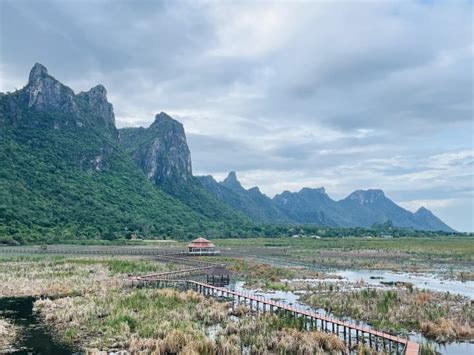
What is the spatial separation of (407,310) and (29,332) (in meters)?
23.5

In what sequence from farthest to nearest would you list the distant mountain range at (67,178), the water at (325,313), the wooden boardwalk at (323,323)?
the distant mountain range at (67,178) → the water at (325,313) → the wooden boardwalk at (323,323)

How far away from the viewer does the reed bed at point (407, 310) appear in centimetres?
2540

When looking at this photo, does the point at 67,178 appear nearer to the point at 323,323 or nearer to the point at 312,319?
the point at 312,319

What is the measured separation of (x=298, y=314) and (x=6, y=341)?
16.6 meters

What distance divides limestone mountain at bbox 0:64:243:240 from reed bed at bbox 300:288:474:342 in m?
78.6

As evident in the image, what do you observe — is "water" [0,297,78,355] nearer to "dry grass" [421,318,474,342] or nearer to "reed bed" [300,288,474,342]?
"reed bed" [300,288,474,342]

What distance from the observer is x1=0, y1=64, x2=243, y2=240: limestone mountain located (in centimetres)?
11494

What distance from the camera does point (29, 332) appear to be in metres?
24.8

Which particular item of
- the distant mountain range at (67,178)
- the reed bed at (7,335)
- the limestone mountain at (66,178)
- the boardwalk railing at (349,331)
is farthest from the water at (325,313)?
the distant mountain range at (67,178)

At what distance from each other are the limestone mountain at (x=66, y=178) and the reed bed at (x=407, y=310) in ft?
258

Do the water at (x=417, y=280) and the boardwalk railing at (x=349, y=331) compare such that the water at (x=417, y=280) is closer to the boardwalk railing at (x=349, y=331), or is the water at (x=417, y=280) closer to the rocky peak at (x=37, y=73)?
the boardwalk railing at (x=349, y=331)

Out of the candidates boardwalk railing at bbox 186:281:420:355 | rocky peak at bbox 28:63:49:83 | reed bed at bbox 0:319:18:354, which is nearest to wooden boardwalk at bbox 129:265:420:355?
boardwalk railing at bbox 186:281:420:355

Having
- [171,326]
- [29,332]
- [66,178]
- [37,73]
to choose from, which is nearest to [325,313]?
[171,326]

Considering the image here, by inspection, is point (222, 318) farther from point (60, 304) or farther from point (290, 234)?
point (290, 234)
